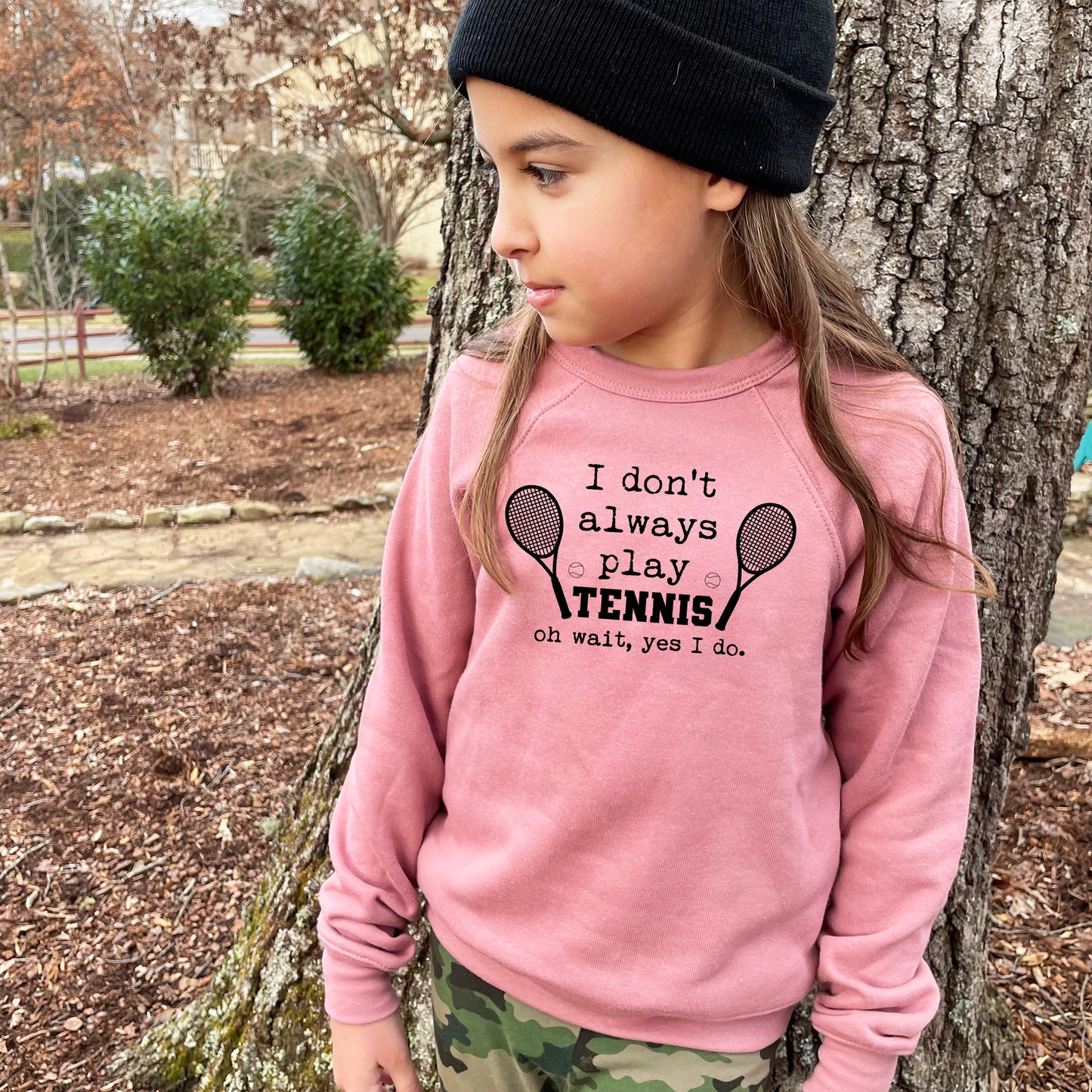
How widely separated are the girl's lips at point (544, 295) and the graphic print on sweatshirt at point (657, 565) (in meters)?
0.20

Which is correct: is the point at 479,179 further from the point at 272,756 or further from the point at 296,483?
the point at 296,483

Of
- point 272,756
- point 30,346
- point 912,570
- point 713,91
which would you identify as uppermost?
point 713,91

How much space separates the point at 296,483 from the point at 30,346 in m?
10.3

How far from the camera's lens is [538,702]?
129cm

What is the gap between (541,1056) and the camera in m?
1.39

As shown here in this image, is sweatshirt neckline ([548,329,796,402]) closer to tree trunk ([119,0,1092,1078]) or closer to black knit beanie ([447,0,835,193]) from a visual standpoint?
black knit beanie ([447,0,835,193])

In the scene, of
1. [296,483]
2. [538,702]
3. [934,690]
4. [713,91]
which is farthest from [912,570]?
[296,483]

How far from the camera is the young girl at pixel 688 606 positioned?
3.84ft

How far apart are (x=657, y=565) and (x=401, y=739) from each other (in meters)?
0.44

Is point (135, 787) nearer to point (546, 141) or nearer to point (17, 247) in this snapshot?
point (546, 141)

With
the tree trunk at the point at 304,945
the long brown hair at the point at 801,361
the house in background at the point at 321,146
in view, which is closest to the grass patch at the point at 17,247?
the house in background at the point at 321,146

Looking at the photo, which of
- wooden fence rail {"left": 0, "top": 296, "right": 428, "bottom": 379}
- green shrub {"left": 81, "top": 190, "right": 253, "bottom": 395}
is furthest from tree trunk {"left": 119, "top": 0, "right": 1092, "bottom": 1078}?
wooden fence rail {"left": 0, "top": 296, "right": 428, "bottom": 379}

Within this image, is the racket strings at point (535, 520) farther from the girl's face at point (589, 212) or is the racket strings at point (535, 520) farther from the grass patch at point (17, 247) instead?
the grass patch at point (17, 247)

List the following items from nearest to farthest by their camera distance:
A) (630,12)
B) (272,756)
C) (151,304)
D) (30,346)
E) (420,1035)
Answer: (630,12), (420,1035), (272,756), (151,304), (30,346)
